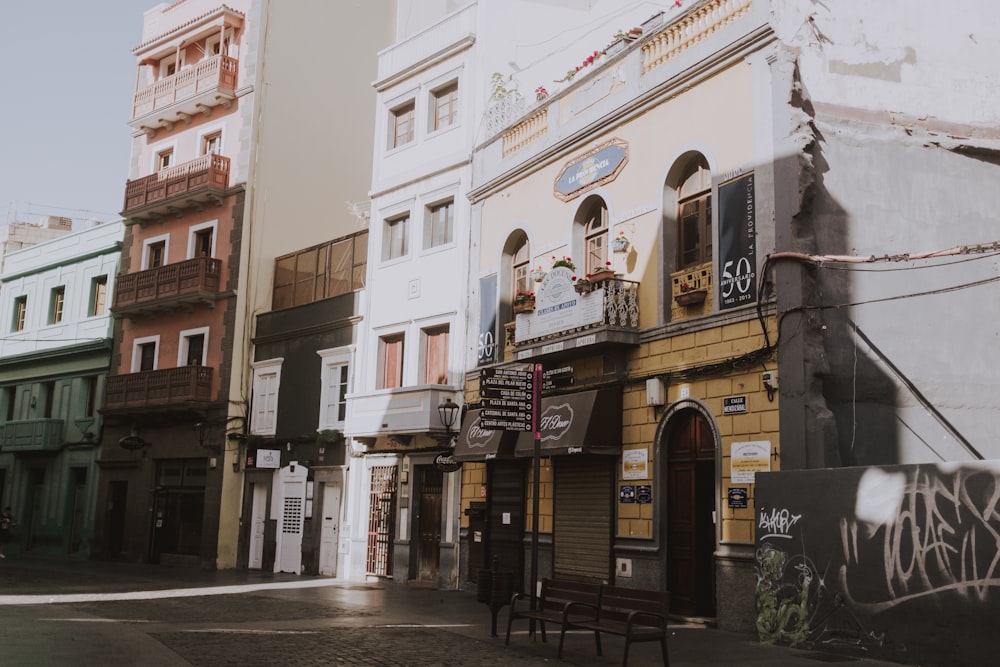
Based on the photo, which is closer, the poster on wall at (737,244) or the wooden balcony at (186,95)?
the poster on wall at (737,244)

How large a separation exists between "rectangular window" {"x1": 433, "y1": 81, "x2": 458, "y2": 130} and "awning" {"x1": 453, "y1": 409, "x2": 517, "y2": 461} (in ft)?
24.9

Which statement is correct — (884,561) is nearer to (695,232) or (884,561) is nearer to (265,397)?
(695,232)

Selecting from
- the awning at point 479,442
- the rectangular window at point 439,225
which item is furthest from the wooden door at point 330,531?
the rectangular window at point 439,225

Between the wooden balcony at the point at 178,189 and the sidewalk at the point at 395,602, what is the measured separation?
38.0 feet

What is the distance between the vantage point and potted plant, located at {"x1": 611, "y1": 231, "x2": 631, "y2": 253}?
18.2 m

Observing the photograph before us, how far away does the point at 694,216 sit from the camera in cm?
1711

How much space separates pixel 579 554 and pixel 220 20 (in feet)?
75.2

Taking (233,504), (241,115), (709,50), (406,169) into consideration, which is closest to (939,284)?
(709,50)

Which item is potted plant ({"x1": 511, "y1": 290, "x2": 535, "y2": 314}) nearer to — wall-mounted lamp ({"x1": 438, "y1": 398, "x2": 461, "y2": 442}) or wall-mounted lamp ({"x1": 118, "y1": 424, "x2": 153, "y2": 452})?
wall-mounted lamp ({"x1": 438, "y1": 398, "x2": 461, "y2": 442})

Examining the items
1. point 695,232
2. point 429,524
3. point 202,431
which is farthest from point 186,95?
point 695,232

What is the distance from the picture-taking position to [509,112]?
23.3m

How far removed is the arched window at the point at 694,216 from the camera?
1675 cm

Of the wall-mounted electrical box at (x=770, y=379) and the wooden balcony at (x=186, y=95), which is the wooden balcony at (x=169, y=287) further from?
the wall-mounted electrical box at (x=770, y=379)

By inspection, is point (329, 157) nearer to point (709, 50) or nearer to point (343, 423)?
point (343, 423)
